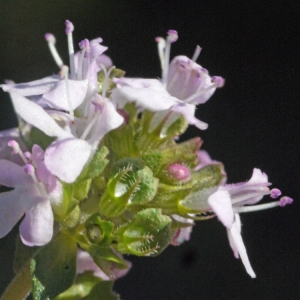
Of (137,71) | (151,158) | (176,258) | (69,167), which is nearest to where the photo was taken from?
(69,167)

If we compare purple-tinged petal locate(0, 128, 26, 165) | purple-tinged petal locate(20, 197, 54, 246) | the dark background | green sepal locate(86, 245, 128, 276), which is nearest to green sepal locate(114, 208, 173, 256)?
green sepal locate(86, 245, 128, 276)

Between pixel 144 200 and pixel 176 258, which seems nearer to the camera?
pixel 144 200

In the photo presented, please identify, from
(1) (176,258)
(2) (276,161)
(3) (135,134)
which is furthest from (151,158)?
(2) (276,161)

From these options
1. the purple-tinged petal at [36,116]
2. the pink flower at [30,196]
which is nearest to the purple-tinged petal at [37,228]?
the pink flower at [30,196]

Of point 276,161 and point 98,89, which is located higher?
point 98,89

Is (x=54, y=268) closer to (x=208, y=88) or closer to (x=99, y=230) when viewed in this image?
(x=99, y=230)

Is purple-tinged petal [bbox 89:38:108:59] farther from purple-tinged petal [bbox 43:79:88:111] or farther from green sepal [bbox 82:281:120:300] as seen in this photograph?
green sepal [bbox 82:281:120:300]

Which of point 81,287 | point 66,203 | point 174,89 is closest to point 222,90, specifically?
point 174,89

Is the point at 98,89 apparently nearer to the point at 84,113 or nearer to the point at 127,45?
the point at 84,113
